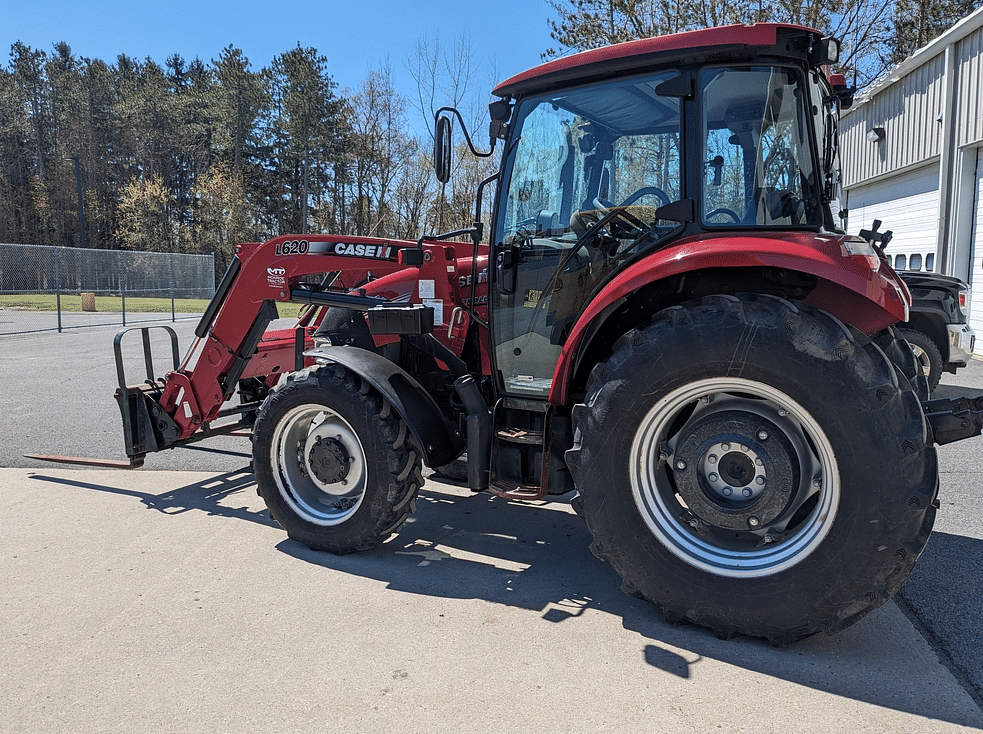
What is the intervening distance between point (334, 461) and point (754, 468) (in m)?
2.27

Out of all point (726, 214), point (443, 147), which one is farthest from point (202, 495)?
point (726, 214)

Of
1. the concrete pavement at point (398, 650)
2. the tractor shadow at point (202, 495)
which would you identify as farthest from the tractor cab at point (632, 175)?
the tractor shadow at point (202, 495)

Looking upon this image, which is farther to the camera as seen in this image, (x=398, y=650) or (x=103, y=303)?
(x=103, y=303)

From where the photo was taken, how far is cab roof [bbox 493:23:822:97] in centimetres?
314

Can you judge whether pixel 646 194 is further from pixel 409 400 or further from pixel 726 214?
pixel 409 400

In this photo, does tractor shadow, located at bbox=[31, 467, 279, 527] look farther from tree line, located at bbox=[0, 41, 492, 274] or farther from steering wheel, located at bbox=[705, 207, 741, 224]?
tree line, located at bbox=[0, 41, 492, 274]

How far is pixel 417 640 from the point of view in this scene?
3137 millimetres

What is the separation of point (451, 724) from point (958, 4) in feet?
85.7

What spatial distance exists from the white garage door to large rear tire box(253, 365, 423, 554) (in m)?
11.9

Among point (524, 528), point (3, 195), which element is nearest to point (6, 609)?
A: point (524, 528)

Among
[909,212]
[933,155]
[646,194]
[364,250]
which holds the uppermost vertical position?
[933,155]

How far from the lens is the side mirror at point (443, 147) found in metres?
3.74

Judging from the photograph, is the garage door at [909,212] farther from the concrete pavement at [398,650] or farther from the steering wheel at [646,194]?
the concrete pavement at [398,650]

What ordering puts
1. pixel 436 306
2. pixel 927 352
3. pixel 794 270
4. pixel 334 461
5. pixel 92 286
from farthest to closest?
1. pixel 92 286
2. pixel 927 352
3. pixel 436 306
4. pixel 334 461
5. pixel 794 270
